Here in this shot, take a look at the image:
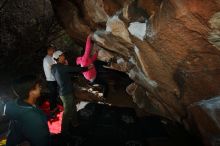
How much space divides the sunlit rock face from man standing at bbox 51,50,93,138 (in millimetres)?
1515

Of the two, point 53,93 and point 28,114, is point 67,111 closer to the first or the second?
point 53,93

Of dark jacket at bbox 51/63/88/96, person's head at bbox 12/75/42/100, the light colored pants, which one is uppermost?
person's head at bbox 12/75/42/100

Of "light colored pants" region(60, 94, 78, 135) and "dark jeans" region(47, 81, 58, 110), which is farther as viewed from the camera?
"dark jeans" region(47, 81, 58, 110)

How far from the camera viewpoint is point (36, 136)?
13.4 feet

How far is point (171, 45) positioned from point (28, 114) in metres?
2.84

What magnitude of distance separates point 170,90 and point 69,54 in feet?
33.3

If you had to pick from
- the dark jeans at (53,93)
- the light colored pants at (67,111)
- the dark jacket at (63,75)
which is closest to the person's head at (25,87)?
the dark jacket at (63,75)

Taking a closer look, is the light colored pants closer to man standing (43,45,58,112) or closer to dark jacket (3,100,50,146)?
man standing (43,45,58,112)

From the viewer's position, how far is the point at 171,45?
5441 millimetres

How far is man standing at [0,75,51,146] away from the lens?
4.04 metres

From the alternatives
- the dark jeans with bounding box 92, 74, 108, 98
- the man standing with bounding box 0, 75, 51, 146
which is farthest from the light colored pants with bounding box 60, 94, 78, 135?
the dark jeans with bounding box 92, 74, 108, 98

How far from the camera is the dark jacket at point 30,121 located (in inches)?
159

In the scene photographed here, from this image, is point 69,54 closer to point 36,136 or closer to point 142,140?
point 142,140

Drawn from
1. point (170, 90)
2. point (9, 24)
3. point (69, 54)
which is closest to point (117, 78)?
point (69, 54)
